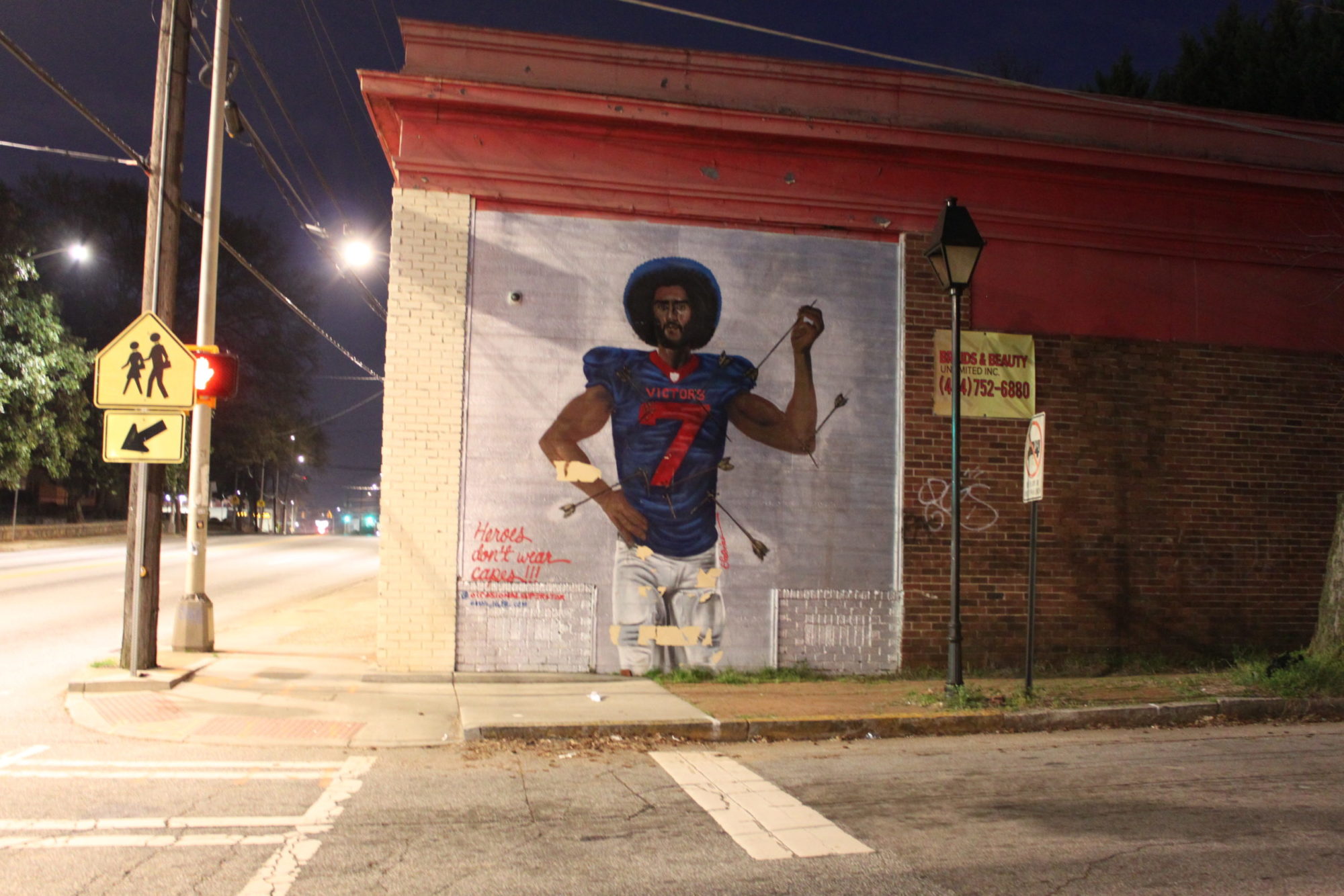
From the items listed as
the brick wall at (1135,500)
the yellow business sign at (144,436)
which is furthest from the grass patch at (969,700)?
the yellow business sign at (144,436)

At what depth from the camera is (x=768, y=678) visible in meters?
10.6

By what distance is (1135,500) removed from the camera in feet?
38.0

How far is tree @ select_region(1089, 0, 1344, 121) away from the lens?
18797 millimetres

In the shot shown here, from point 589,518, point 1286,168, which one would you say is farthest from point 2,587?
point 1286,168

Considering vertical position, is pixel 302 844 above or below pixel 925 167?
below

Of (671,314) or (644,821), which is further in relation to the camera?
(671,314)

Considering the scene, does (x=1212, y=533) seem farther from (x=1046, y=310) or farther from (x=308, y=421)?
(x=308, y=421)

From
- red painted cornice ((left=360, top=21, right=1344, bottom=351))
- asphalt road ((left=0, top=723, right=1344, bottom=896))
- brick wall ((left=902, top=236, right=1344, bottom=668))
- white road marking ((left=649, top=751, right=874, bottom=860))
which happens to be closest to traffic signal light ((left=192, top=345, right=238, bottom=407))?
red painted cornice ((left=360, top=21, right=1344, bottom=351))

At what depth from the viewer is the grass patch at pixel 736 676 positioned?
10.5 metres

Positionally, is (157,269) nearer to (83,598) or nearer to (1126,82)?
(83,598)

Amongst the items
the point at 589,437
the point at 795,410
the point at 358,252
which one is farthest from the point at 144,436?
the point at 358,252

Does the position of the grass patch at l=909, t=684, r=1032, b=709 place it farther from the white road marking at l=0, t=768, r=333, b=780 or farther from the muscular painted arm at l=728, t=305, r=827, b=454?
the white road marking at l=0, t=768, r=333, b=780
